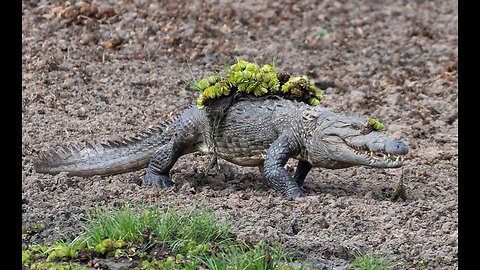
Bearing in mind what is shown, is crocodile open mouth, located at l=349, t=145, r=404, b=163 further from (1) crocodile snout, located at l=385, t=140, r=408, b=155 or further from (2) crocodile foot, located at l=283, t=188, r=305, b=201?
(2) crocodile foot, located at l=283, t=188, r=305, b=201

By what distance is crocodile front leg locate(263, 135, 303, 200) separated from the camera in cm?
807

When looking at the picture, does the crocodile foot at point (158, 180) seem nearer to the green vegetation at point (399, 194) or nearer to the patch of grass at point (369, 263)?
the green vegetation at point (399, 194)

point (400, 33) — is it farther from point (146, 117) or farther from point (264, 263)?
point (264, 263)

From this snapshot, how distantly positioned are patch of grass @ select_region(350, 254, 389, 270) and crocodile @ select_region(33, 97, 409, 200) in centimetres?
134

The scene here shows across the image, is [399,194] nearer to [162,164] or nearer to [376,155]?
[376,155]

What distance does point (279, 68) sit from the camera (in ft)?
40.2

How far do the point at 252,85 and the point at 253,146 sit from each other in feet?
1.65

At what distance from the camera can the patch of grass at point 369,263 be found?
649cm

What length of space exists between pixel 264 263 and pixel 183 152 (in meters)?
2.42

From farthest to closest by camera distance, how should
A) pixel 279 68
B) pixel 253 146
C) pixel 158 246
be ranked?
pixel 279 68
pixel 253 146
pixel 158 246

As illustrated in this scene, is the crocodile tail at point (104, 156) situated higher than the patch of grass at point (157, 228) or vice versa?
the patch of grass at point (157, 228)

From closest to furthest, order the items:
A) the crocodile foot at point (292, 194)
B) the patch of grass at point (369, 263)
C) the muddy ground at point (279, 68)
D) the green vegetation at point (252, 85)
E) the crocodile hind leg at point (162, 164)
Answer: the patch of grass at point (369, 263) < the muddy ground at point (279, 68) < the crocodile foot at point (292, 194) < the green vegetation at point (252, 85) < the crocodile hind leg at point (162, 164)

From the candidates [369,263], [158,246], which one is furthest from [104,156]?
[369,263]

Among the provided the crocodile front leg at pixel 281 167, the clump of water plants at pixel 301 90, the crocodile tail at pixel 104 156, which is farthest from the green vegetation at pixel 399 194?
the crocodile tail at pixel 104 156
